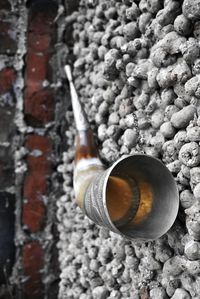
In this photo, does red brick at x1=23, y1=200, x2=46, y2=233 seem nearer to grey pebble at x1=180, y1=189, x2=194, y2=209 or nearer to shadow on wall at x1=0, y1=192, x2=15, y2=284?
shadow on wall at x1=0, y1=192, x2=15, y2=284

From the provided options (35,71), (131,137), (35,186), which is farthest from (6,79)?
(131,137)

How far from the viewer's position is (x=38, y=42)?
940 millimetres

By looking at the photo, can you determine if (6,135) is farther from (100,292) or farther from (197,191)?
(197,191)

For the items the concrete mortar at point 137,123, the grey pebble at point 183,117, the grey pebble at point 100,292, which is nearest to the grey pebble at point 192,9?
the concrete mortar at point 137,123

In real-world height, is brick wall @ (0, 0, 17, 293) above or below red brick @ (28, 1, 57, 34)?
below

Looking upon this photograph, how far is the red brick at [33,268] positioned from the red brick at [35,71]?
329 mm

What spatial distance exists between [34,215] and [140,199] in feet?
1.40

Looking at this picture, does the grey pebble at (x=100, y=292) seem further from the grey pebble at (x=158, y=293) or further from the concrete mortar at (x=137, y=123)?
the grey pebble at (x=158, y=293)

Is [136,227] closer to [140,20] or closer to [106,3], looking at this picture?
[140,20]

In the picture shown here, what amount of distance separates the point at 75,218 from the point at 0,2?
0.46 m

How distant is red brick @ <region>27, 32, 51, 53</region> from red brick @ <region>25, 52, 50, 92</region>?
11 millimetres

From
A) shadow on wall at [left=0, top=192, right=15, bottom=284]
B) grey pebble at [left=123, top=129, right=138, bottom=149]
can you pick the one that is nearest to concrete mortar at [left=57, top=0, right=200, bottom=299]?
grey pebble at [left=123, top=129, right=138, bottom=149]

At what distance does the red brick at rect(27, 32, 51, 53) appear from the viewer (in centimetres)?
94

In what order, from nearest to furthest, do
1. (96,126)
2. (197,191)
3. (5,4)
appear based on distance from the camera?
(197,191)
(96,126)
(5,4)
